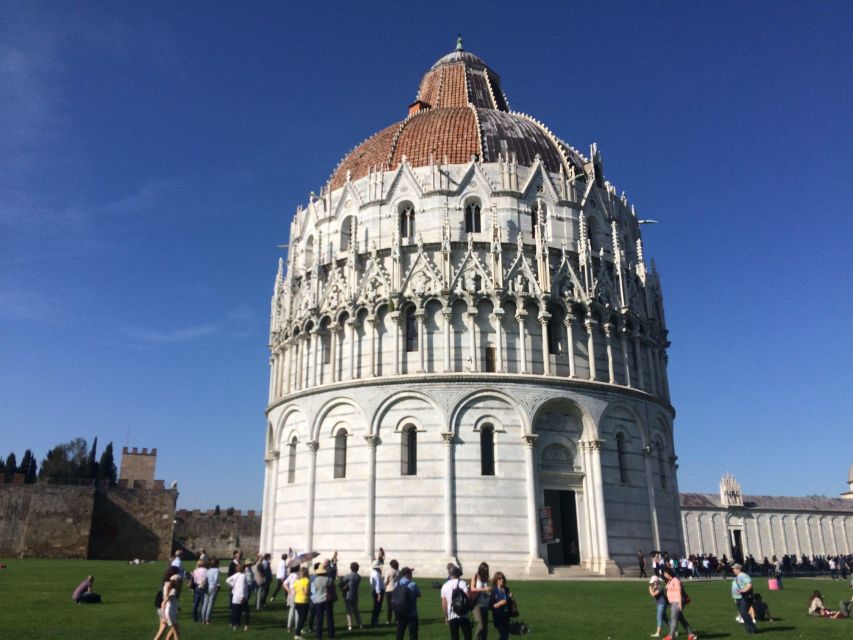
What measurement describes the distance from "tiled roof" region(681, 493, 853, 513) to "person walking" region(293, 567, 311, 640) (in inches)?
2792

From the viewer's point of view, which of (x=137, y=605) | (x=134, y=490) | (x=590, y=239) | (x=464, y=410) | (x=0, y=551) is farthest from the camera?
(x=134, y=490)

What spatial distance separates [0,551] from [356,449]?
39568 millimetres

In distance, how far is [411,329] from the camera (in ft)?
111

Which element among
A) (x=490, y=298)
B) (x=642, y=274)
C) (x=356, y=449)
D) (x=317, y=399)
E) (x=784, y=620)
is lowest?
(x=784, y=620)

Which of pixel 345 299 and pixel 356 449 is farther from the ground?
pixel 345 299

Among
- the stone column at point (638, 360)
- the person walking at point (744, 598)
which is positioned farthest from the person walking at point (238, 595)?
the stone column at point (638, 360)

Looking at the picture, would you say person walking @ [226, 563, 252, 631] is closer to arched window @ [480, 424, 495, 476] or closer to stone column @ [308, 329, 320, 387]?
arched window @ [480, 424, 495, 476]

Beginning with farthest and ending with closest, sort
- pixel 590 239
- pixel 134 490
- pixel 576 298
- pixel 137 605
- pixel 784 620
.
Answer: pixel 134 490 < pixel 590 239 < pixel 576 298 < pixel 137 605 < pixel 784 620

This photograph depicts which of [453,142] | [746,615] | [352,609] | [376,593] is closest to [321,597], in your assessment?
[352,609]

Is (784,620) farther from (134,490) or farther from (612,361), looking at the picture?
(134,490)

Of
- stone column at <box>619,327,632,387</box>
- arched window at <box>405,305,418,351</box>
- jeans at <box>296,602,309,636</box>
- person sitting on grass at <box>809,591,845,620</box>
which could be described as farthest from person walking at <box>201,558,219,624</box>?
stone column at <box>619,327,632,387</box>

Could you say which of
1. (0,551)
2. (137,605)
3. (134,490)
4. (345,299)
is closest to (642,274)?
(345,299)

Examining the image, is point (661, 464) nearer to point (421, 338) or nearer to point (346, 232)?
point (421, 338)

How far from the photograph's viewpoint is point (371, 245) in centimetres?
3559
